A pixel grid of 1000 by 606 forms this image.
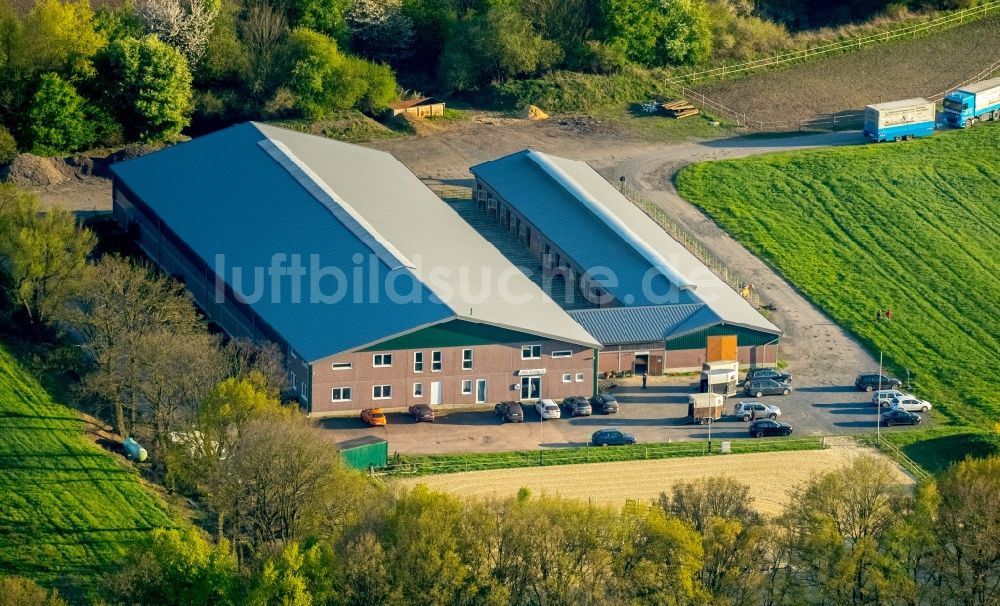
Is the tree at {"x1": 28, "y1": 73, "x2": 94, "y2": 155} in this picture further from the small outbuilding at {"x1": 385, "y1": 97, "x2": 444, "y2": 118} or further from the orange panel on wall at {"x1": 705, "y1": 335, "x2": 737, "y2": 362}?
the orange panel on wall at {"x1": 705, "y1": 335, "x2": 737, "y2": 362}

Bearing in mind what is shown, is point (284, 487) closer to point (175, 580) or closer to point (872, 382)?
point (175, 580)

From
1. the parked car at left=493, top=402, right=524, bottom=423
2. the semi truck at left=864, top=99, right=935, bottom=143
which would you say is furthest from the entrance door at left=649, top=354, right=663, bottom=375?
the semi truck at left=864, top=99, right=935, bottom=143

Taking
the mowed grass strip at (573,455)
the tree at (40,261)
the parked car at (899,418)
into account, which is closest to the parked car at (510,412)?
the mowed grass strip at (573,455)

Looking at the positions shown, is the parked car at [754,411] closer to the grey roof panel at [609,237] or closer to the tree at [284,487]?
the grey roof panel at [609,237]

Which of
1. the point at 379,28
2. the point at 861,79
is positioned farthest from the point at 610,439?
the point at 861,79

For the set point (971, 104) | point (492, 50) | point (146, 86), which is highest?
point (492, 50)

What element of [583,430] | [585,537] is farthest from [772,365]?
[585,537]
